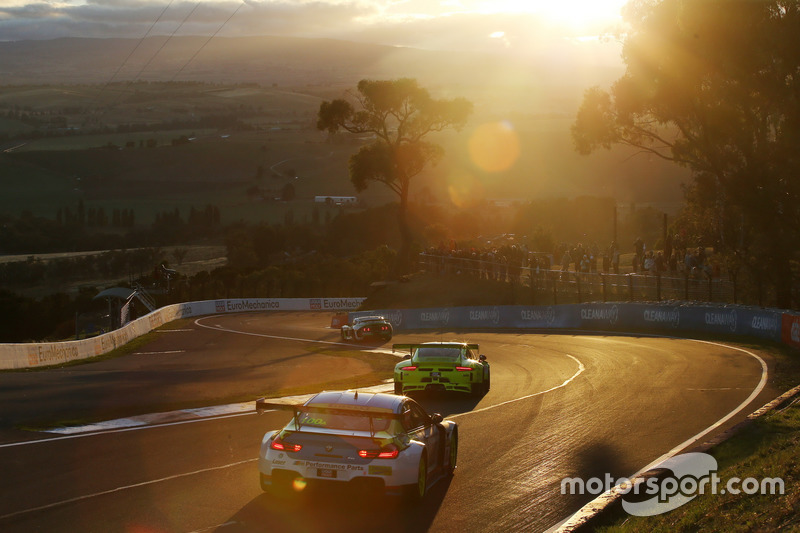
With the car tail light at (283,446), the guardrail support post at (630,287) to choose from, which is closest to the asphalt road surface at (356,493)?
the car tail light at (283,446)

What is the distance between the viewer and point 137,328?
44.7 m

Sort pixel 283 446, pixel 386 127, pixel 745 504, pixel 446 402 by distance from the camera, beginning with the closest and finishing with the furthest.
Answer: pixel 745 504, pixel 283 446, pixel 446 402, pixel 386 127

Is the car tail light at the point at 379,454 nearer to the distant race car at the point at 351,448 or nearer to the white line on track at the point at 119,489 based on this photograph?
the distant race car at the point at 351,448

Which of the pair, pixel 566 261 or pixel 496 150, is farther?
pixel 496 150

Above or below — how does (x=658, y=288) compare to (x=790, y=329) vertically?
above

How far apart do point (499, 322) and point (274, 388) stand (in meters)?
27.0

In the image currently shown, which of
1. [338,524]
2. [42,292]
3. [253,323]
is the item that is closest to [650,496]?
[338,524]

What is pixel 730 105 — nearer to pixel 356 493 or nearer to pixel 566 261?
pixel 566 261

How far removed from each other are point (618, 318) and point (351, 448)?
111ft

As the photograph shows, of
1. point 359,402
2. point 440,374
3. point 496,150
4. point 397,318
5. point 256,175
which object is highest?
point 496,150

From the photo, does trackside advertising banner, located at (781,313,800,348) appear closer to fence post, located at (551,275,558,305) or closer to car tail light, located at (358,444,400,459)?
fence post, located at (551,275,558,305)

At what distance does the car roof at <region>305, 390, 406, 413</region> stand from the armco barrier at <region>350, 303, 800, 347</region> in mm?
21915

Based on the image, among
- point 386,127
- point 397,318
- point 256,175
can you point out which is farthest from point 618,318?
point 256,175

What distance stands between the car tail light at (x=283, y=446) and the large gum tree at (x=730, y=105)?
31246mm
